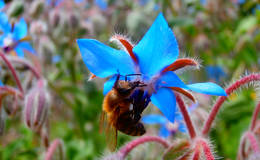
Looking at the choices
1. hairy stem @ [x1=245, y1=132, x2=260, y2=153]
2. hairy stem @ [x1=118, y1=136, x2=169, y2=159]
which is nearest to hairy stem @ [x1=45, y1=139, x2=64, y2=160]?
hairy stem @ [x1=118, y1=136, x2=169, y2=159]

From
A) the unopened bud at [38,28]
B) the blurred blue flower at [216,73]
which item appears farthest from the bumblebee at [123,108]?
the blurred blue flower at [216,73]

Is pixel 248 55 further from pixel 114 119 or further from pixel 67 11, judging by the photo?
pixel 114 119

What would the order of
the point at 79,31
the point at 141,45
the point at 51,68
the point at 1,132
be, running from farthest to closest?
the point at 51,68 → the point at 79,31 → the point at 1,132 → the point at 141,45

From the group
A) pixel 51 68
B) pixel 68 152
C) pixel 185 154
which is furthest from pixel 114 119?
pixel 51 68

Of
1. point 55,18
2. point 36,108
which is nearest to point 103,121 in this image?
point 36,108

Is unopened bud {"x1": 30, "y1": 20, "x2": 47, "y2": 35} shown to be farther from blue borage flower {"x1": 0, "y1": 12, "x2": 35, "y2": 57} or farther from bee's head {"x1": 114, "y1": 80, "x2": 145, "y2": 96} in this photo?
bee's head {"x1": 114, "y1": 80, "x2": 145, "y2": 96}
